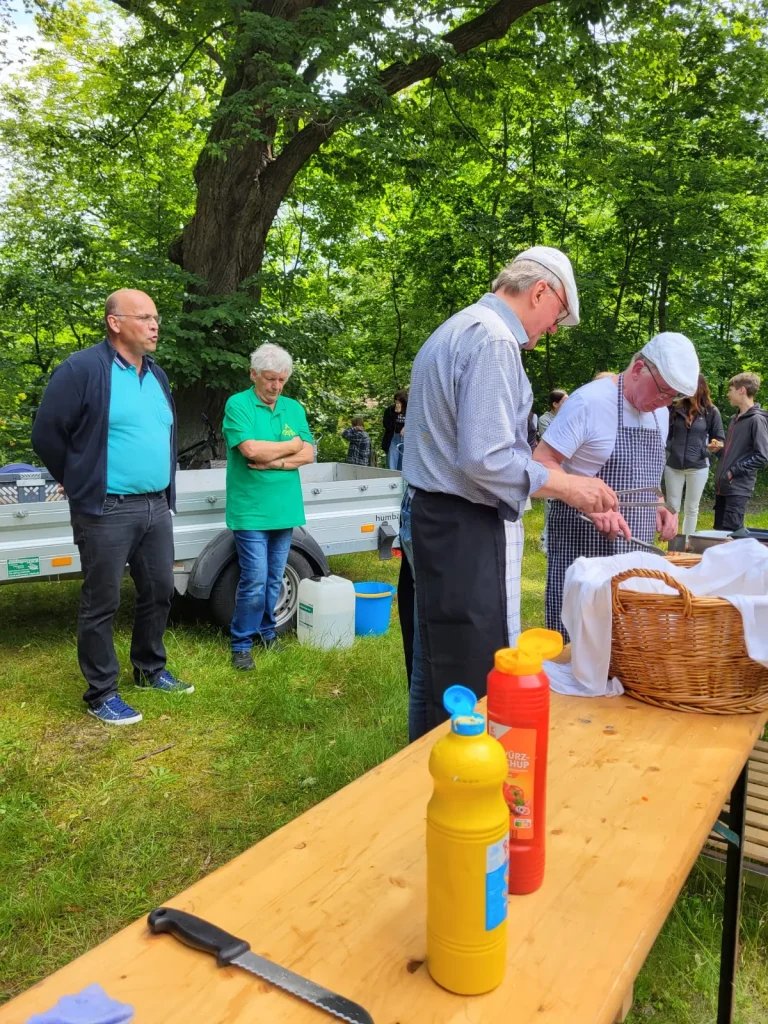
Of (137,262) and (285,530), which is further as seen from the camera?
(137,262)

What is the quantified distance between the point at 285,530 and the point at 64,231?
7238mm

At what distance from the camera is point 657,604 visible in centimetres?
172

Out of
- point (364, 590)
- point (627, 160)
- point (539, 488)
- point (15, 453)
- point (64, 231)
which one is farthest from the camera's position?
point (627, 160)

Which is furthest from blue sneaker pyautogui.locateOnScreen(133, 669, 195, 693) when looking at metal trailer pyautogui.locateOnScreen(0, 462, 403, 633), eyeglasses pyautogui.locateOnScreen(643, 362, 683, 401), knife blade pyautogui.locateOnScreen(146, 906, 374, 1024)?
knife blade pyautogui.locateOnScreen(146, 906, 374, 1024)

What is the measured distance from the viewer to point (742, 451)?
7.14 meters

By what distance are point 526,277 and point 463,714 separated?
158 centimetres

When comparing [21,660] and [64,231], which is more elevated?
[64,231]

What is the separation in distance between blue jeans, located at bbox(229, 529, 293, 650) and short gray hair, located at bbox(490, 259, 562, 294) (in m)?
2.72

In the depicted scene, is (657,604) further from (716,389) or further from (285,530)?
(716,389)

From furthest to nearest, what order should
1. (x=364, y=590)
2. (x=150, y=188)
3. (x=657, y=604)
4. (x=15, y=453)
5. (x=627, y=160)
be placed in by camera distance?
(x=627, y=160), (x=150, y=188), (x=15, y=453), (x=364, y=590), (x=657, y=604)

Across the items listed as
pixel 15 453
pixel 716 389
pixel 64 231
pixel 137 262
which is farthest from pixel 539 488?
pixel 716 389

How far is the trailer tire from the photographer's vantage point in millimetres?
4934

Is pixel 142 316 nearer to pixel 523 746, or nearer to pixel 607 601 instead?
pixel 607 601

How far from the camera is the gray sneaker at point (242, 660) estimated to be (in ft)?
14.9
